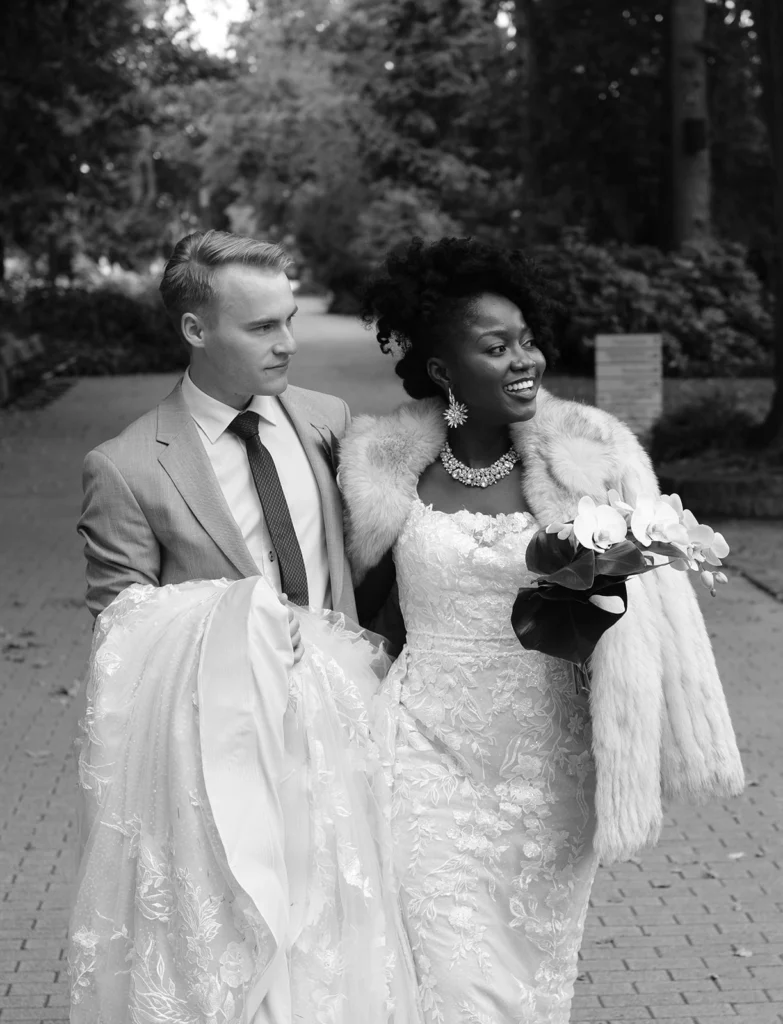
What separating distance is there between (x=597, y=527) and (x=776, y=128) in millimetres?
12713

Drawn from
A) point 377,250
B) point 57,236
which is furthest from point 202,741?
point 377,250

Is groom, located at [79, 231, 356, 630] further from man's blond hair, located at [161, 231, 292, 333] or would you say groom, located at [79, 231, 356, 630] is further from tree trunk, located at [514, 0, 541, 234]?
tree trunk, located at [514, 0, 541, 234]

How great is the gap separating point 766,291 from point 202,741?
26148 mm

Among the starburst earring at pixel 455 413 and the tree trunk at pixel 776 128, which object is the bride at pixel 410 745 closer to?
the starburst earring at pixel 455 413

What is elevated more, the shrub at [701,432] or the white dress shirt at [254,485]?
the white dress shirt at [254,485]

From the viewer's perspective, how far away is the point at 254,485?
138 inches

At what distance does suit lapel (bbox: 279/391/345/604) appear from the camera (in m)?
3.60

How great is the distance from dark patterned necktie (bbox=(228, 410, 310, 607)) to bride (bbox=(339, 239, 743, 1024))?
0.58ft

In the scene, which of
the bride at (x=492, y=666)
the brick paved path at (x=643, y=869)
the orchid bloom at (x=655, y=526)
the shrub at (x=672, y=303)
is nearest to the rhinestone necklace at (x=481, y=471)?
the bride at (x=492, y=666)

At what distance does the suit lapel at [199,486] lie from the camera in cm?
340

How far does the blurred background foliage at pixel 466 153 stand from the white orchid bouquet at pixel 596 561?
41.2 ft

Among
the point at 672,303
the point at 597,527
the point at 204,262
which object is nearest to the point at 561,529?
the point at 597,527

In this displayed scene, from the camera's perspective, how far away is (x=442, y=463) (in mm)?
3732

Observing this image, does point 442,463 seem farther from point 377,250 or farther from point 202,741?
point 377,250
